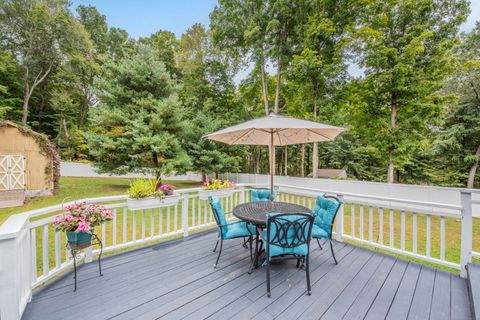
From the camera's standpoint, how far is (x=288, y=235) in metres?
2.37

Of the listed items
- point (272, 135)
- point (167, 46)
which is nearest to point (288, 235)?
point (272, 135)

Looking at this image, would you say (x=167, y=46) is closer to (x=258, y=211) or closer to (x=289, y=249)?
(x=258, y=211)

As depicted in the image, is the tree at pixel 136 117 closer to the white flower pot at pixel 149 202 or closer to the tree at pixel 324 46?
the tree at pixel 324 46

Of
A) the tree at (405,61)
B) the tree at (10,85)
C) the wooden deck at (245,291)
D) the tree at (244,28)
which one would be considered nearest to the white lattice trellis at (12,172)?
the tree at (10,85)

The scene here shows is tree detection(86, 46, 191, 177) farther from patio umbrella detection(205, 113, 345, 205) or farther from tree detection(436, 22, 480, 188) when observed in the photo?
tree detection(436, 22, 480, 188)

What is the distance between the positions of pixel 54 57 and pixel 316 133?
23.6 m

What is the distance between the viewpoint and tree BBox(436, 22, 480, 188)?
37.3 feet

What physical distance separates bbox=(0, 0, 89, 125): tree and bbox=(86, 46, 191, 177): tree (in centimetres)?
1089

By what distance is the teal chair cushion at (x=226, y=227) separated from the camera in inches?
116

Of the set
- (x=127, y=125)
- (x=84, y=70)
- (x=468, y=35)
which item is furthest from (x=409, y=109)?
(x=84, y=70)

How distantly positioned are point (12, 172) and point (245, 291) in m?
12.0

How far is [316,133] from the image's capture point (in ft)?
11.4

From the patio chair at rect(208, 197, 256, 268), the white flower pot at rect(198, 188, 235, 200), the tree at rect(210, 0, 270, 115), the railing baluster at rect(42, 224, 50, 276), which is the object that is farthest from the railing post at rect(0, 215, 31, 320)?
the tree at rect(210, 0, 270, 115)

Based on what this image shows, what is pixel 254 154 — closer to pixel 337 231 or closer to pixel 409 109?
pixel 409 109
